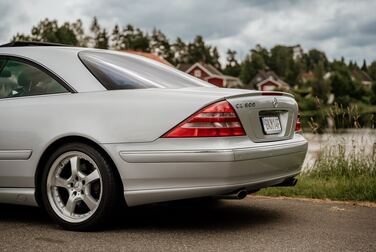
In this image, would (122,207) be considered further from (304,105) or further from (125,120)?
(304,105)

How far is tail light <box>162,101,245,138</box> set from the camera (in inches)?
168

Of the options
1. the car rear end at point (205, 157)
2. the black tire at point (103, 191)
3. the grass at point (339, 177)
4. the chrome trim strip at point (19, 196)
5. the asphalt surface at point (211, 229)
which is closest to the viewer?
the asphalt surface at point (211, 229)

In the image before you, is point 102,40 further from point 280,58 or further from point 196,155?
point 196,155

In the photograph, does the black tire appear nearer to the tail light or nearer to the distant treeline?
the tail light

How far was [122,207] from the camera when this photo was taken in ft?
14.8

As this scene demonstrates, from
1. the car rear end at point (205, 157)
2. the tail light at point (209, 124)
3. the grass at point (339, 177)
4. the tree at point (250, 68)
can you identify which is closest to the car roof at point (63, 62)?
the car rear end at point (205, 157)

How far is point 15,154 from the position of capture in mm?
4762

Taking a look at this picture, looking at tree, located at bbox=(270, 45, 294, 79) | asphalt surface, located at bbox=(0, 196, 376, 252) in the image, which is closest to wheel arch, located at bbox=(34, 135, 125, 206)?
asphalt surface, located at bbox=(0, 196, 376, 252)

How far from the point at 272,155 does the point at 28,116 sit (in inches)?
73.0

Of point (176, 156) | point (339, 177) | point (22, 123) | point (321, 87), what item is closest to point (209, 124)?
point (176, 156)

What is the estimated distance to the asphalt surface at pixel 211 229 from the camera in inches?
162

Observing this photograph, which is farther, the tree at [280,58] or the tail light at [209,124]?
the tree at [280,58]

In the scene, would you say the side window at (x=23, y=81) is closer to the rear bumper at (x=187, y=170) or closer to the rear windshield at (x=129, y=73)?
the rear windshield at (x=129, y=73)

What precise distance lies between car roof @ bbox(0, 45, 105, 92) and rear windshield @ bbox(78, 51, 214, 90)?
54 mm
